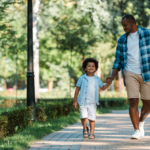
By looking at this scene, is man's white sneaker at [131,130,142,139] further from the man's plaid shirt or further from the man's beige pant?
the man's plaid shirt

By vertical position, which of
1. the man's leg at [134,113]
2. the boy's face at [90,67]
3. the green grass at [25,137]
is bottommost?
the green grass at [25,137]

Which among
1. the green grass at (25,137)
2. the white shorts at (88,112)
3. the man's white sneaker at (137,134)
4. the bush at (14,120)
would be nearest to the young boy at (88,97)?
the white shorts at (88,112)

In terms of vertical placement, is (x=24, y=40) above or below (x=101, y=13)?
below

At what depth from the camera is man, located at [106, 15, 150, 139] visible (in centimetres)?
500

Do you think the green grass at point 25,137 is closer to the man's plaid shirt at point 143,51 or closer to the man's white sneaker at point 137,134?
the man's white sneaker at point 137,134

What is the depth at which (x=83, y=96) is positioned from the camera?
17.7ft

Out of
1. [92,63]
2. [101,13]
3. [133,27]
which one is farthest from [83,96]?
[101,13]

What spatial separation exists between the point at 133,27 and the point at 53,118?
167 inches

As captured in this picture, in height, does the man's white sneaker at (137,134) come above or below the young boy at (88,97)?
below

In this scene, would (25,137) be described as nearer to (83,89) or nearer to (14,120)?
(14,120)

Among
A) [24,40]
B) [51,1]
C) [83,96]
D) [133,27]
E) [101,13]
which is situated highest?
[51,1]

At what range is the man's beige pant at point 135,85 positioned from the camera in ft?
16.6

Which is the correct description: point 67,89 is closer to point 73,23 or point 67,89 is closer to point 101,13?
point 73,23

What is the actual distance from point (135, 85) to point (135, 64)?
34 centimetres
